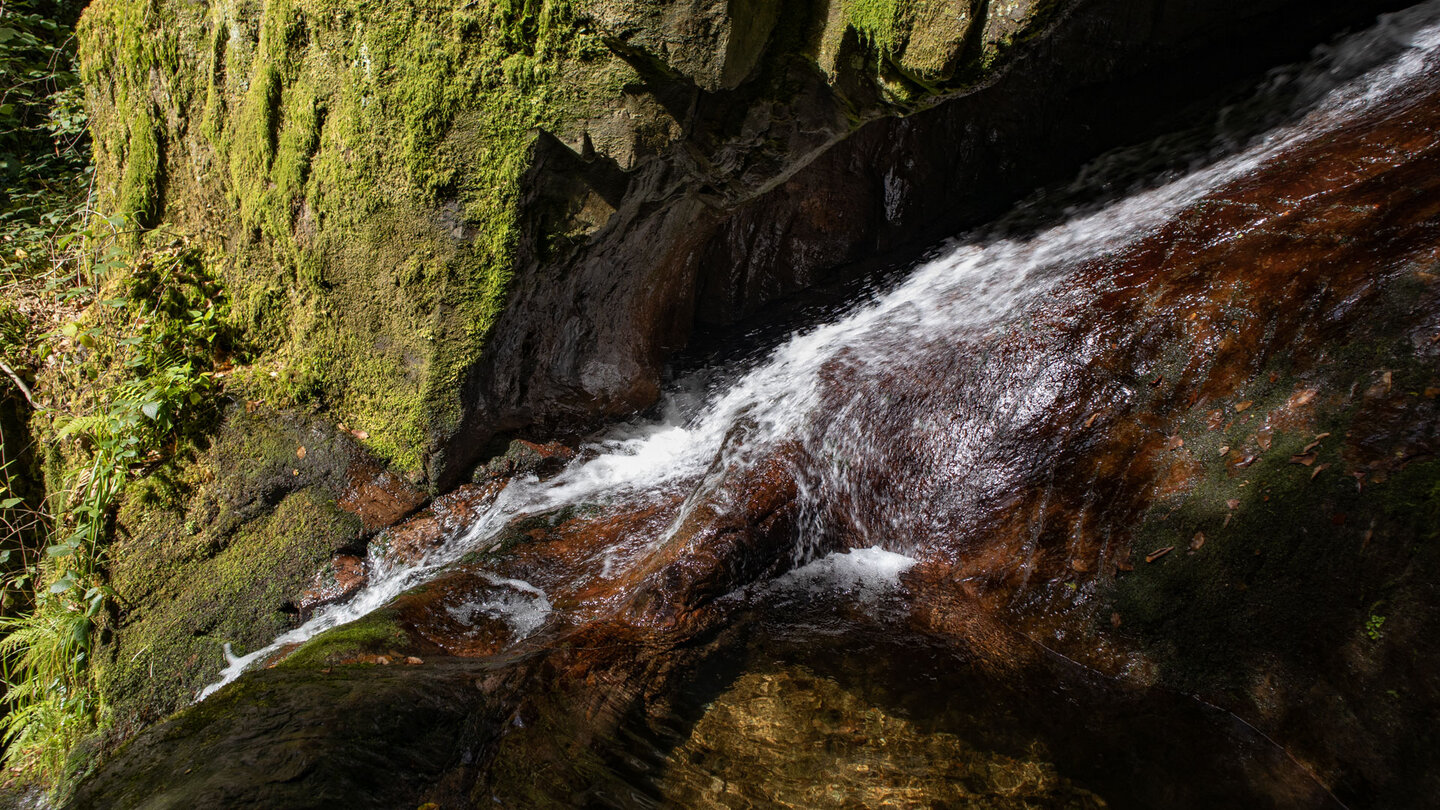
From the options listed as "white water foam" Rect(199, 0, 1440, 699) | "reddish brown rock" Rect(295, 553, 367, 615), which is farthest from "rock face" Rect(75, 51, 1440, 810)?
"reddish brown rock" Rect(295, 553, 367, 615)

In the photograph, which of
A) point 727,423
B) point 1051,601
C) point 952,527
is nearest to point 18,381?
point 727,423

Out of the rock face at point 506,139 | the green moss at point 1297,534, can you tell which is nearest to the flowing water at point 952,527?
the green moss at point 1297,534

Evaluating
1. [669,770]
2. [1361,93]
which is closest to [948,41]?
[1361,93]

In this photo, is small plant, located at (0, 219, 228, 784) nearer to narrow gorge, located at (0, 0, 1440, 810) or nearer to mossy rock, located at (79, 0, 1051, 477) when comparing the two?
narrow gorge, located at (0, 0, 1440, 810)

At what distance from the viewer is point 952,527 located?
3.10 meters

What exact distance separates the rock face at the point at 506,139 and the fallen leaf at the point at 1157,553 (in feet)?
6.21

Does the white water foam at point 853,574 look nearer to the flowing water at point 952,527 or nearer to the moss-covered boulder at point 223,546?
the flowing water at point 952,527

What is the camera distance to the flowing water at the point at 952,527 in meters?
2.24

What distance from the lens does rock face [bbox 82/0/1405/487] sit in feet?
10.0

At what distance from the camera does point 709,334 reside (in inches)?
226

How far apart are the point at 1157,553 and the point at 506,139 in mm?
3201

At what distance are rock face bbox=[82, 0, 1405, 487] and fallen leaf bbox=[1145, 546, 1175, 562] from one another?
1893 mm

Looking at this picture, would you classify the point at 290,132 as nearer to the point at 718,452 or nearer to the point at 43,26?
the point at 718,452

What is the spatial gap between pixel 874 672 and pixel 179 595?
363 centimetres
